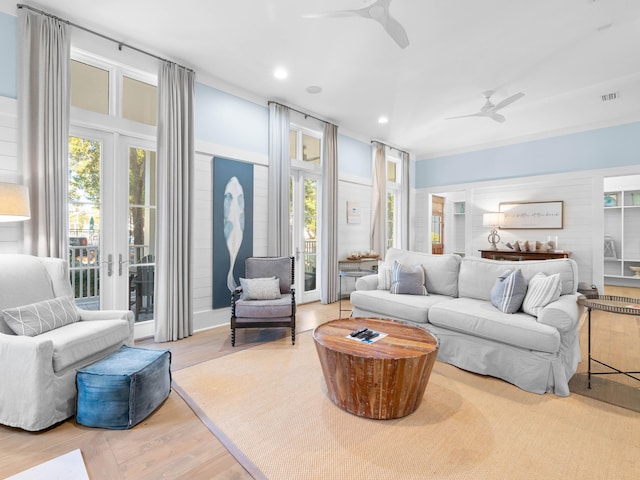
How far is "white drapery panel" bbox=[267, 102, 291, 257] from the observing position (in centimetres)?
471

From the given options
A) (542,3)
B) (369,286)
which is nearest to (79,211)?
(369,286)

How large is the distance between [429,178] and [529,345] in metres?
5.68

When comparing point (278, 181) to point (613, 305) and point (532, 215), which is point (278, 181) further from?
point (532, 215)

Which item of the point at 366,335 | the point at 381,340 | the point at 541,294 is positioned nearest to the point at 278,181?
the point at 366,335

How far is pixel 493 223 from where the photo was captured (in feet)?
21.6

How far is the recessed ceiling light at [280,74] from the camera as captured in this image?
13.0ft

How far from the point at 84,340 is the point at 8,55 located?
2491 millimetres

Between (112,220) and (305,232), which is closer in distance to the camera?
(112,220)

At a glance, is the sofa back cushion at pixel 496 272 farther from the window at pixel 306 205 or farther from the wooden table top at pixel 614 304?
the window at pixel 306 205

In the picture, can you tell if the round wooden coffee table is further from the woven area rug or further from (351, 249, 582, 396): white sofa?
(351, 249, 582, 396): white sofa

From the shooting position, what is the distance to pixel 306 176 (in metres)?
5.55

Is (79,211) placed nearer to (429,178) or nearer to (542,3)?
(542,3)

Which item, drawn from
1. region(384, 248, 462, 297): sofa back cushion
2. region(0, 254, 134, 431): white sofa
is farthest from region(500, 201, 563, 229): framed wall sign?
region(0, 254, 134, 431): white sofa

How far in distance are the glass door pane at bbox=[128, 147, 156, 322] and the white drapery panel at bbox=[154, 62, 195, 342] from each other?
19cm
